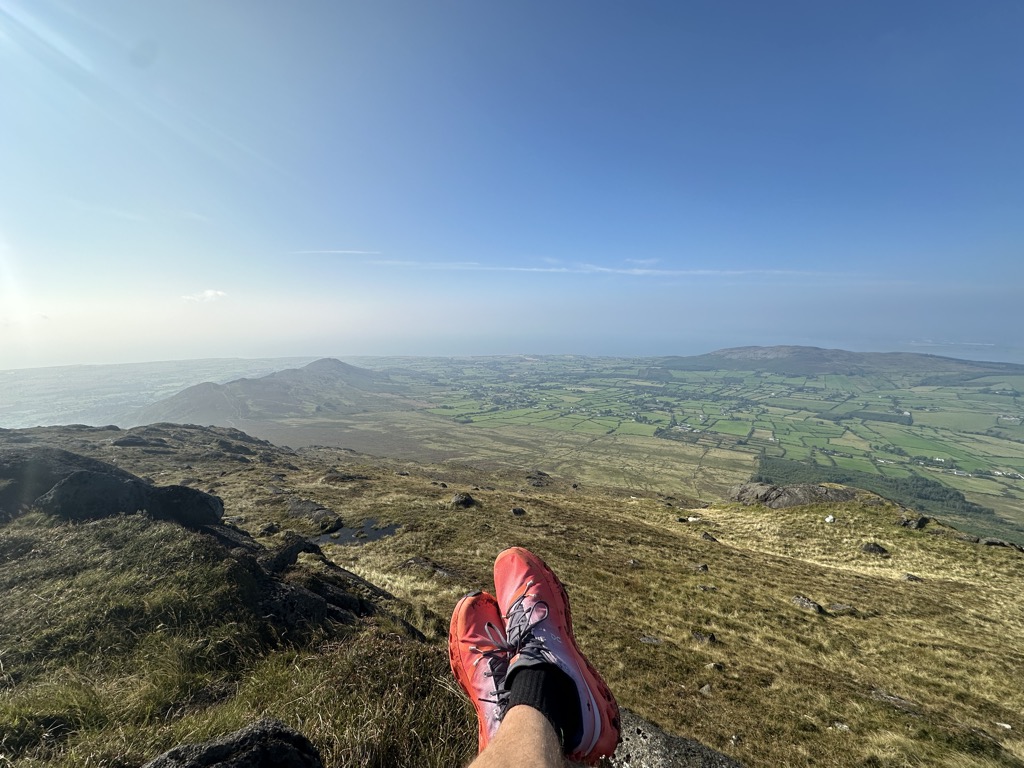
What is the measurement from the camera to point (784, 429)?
163625mm

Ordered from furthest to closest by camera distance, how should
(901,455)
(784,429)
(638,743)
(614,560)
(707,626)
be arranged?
(784,429)
(901,455)
(614,560)
(707,626)
(638,743)

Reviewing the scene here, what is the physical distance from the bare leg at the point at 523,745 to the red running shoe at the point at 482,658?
34 cm

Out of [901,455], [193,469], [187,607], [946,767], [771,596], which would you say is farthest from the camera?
[901,455]

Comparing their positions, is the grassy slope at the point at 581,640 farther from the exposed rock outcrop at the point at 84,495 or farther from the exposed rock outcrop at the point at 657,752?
the exposed rock outcrop at the point at 657,752

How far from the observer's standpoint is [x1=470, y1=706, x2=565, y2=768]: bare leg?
3.07 meters

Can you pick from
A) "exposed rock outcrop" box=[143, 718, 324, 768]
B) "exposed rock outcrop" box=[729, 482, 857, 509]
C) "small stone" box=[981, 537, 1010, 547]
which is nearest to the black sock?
"exposed rock outcrop" box=[143, 718, 324, 768]

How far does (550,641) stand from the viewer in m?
4.59

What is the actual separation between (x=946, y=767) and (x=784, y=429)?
628 ft

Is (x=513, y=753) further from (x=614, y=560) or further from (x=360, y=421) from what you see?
(x=360, y=421)

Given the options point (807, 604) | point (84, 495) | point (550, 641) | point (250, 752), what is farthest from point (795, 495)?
point (84, 495)

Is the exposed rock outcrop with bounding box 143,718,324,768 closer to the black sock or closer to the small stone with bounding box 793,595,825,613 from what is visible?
the black sock

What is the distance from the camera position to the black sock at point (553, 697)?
3711 millimetres

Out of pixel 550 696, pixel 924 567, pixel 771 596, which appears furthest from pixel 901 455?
pixel 550 696

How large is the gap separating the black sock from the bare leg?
158 millimetres
